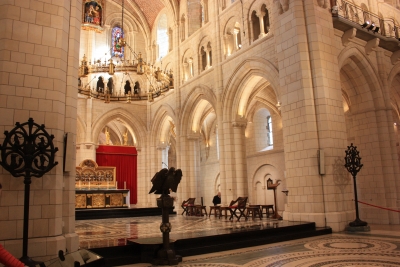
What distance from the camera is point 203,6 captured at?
60.2 ft

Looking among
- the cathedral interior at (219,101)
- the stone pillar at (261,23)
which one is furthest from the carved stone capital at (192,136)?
the stone pillar at (261,23)

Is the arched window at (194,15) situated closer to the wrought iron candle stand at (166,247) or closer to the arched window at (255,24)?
the arched window at (255,24)

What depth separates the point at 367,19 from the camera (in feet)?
48.0

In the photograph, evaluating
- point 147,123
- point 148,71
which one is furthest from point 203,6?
point 147,123

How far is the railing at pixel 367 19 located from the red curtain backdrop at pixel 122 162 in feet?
50.2

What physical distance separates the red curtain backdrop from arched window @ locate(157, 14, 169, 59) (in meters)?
6.66

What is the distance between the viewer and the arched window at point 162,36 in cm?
2303

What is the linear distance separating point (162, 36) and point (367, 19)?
1301 cm

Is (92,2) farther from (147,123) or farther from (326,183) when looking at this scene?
(326,183)

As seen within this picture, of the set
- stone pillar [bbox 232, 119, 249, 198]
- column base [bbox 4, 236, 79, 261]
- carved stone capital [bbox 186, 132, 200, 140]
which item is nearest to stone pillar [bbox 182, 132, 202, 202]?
carved stone capital [bbox 186, 132, 200, 140]

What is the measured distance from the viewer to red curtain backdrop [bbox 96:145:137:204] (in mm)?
22484

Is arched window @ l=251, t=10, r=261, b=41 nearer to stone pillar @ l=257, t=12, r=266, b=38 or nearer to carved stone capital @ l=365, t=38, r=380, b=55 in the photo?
stone pillar @ l=257, t=12, r=266, b=38

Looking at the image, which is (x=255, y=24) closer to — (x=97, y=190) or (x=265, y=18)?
(x=265, y=18)

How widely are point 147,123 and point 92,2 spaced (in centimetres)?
811
